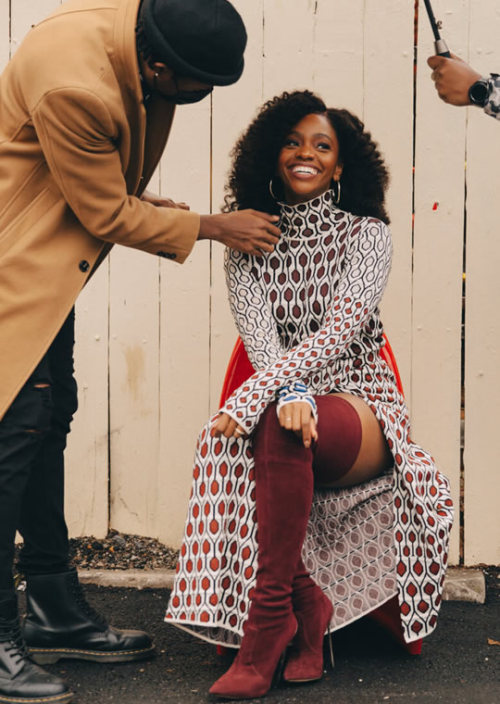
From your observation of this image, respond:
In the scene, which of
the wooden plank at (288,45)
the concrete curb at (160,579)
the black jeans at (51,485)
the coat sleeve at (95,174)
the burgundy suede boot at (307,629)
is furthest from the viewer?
the wooden plank at (288,45)

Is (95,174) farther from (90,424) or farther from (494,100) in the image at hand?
(90,424)

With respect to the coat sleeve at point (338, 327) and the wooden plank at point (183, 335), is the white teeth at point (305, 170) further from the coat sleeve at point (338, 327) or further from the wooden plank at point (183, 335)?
the wooden plank at point (183, 335)

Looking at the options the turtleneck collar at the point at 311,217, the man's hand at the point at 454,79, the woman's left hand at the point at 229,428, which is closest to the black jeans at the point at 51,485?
the woman's left hand at the point at 229,428

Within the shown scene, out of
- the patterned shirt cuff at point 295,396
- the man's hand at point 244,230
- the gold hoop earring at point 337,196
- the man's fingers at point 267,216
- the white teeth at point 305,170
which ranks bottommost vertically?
the patterned shirt cuff at point 295,396

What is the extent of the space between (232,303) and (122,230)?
0.52 m

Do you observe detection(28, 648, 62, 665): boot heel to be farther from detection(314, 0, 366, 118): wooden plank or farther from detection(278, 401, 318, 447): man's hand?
detection(314, 0, 366, 118): wooden plank

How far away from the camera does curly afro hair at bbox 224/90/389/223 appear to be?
9.05 feet

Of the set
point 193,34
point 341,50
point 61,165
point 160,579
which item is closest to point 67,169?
point 61,165

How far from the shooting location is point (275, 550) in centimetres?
229

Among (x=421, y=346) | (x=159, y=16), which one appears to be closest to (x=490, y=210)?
(x=421, y=346)

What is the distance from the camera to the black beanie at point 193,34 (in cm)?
215

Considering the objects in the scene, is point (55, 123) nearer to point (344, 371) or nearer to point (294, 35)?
point (344, 371)

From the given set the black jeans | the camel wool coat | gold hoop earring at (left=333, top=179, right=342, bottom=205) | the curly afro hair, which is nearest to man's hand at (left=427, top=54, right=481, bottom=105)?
the curly afro hair

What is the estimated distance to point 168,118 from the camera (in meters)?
2.45
